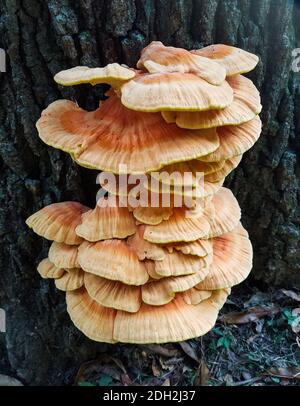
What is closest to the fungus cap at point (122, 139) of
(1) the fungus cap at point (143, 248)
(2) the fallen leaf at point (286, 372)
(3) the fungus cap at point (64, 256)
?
(1) the fungus cap at point (143, 248)

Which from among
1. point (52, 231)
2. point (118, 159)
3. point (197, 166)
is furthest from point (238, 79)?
point (52, 231)

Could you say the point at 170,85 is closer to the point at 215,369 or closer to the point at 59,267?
the point at 59,267

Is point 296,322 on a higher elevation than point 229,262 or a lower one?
lower

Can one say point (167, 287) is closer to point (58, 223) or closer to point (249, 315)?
point (58, 223)

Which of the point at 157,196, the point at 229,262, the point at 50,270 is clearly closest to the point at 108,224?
the point at 157,196

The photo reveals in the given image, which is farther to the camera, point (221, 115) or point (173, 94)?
point (221, 115)

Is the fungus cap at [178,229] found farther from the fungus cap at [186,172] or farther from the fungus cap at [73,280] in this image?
the fungus cap at [73,280]
